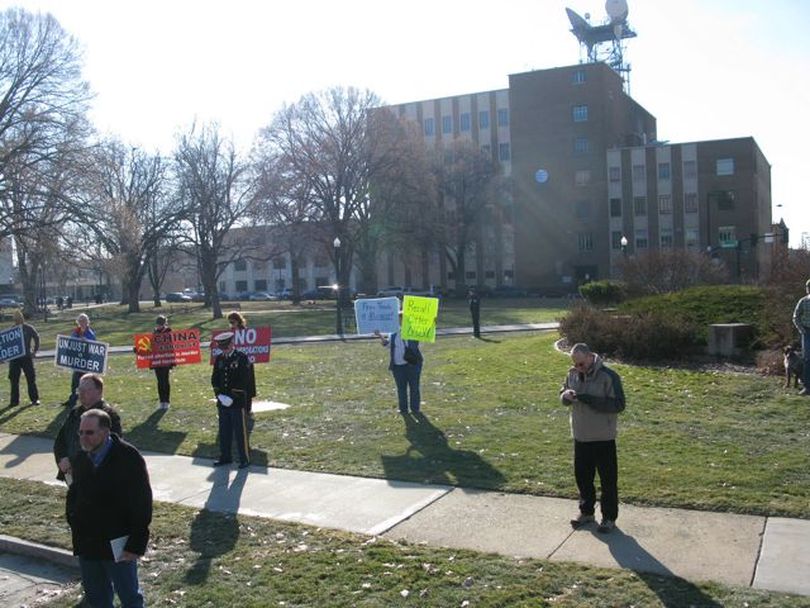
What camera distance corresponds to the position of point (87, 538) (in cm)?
472

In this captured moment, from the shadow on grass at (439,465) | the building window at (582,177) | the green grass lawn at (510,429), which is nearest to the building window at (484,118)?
the building window at (582,177)

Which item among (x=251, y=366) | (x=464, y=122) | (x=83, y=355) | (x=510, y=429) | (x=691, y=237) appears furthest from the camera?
(x=464, y=122)

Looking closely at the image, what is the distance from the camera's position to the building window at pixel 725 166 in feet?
243

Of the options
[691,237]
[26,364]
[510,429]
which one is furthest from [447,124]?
[510,429]

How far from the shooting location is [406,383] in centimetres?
1259

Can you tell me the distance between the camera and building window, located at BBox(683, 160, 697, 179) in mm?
75312

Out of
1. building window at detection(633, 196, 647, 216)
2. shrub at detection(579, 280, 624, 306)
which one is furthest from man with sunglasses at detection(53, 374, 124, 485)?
building window at detection(633, 196, 647, 216)

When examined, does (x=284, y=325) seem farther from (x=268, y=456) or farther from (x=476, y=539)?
(x=476, y=539)

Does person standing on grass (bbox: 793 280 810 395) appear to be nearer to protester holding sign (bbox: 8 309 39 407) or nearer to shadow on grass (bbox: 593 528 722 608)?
shadow on grass (bbox: 593 528 722 608)

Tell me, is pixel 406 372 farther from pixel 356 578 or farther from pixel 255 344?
pixel 356 578

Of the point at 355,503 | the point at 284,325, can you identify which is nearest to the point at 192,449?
the point at 355,503

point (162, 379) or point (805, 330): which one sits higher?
point (805, 330)

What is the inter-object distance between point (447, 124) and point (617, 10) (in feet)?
73.9

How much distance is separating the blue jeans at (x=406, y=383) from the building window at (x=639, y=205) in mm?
69233
